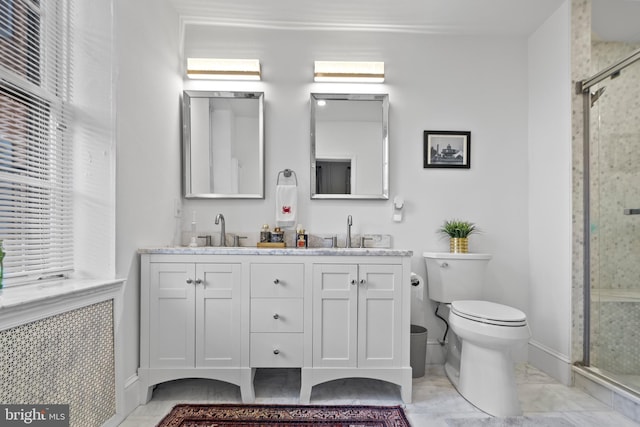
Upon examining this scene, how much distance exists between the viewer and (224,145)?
2389 millimetres

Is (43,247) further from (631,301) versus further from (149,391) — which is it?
(631,301)

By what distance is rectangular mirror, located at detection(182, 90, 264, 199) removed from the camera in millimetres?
2373

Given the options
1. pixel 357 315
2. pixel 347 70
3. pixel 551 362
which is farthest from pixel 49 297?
pixel 551 362

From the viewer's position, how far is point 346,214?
2428mm

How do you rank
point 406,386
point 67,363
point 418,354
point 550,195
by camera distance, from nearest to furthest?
1. point 67,363
2. point 406,386
3. point 418,354
4. point 550,195

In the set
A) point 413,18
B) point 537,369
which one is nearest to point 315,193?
point 413,18

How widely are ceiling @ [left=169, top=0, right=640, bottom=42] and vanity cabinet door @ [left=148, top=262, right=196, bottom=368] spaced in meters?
1.76

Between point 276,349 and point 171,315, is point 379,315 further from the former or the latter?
point 171,315

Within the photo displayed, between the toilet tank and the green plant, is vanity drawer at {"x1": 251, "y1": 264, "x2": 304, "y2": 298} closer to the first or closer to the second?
the toilet tank

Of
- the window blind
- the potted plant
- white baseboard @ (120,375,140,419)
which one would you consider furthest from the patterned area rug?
the potted plant

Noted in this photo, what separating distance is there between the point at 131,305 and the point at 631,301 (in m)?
2.88

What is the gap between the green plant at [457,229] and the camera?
7.61ft

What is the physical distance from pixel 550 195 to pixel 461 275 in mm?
849

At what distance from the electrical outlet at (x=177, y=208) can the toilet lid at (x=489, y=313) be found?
1.92m
